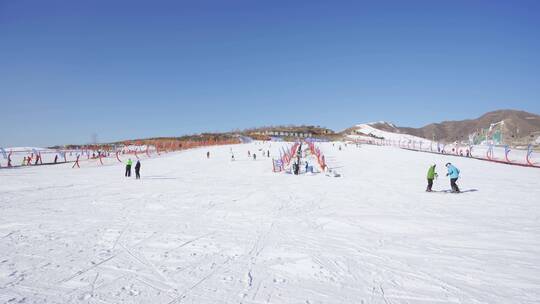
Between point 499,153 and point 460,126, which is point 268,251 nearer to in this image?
point 499,153

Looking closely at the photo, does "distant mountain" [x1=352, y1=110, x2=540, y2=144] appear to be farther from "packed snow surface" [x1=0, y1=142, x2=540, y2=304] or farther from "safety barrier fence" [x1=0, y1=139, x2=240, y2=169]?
"packed snow surface" [x1=0, y1=142, x2=540, y2=304]

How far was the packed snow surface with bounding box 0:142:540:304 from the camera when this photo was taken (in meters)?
4.63

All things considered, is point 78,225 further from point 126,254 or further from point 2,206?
point 2,206

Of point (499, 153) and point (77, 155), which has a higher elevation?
point (499, 153)

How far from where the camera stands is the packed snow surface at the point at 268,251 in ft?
15.2

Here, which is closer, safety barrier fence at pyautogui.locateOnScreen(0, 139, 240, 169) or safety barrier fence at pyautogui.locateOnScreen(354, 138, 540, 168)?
safety barrier fence at pyautogui.locateOnScreen(354, 138, 540, 168)

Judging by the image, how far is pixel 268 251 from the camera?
6.52 meters

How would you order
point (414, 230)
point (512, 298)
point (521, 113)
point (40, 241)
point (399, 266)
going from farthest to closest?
point (521, 113), point (414, 230), point (40, 241), point (399, 266), point (512, 298)

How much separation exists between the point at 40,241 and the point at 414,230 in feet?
27.9

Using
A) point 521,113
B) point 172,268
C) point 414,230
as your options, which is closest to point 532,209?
point 414,230

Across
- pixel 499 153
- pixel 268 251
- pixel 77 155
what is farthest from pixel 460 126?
pixel 268 251

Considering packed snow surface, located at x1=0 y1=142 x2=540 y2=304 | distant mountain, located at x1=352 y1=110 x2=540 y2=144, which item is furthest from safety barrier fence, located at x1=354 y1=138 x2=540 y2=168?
distant mountain, located at x1=352 y1=110 x2=540 y2=144

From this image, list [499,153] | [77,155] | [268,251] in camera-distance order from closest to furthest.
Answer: [268,251] < [77,155] < [499,153]

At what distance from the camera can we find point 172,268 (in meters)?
5.49
